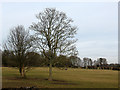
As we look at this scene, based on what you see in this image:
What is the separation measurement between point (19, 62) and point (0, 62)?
589 centimetres

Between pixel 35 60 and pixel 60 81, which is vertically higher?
pixel 35 60

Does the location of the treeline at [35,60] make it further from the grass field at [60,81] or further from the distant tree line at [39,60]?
the grass field at [60,81]

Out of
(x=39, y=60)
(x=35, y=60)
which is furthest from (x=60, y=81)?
(x=35, y=60)

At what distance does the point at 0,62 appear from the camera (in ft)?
118

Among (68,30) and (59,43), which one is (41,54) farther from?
(68,30)

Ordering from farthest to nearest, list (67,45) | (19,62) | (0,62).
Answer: (0,62), (19,62), (67,45)

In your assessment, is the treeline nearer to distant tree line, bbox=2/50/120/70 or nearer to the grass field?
distant tree line, bbox=2/50/120/70

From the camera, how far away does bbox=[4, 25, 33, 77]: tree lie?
32.9 meters

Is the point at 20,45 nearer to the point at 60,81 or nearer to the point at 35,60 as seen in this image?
the point at 35,60

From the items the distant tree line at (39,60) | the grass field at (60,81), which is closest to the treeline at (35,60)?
the distant tree line at (39,60)

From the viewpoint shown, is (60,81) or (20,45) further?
(20,45)

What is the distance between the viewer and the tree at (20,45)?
32.9m

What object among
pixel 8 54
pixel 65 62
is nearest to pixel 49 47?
pixel 65 62

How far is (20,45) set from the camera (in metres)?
33.7
